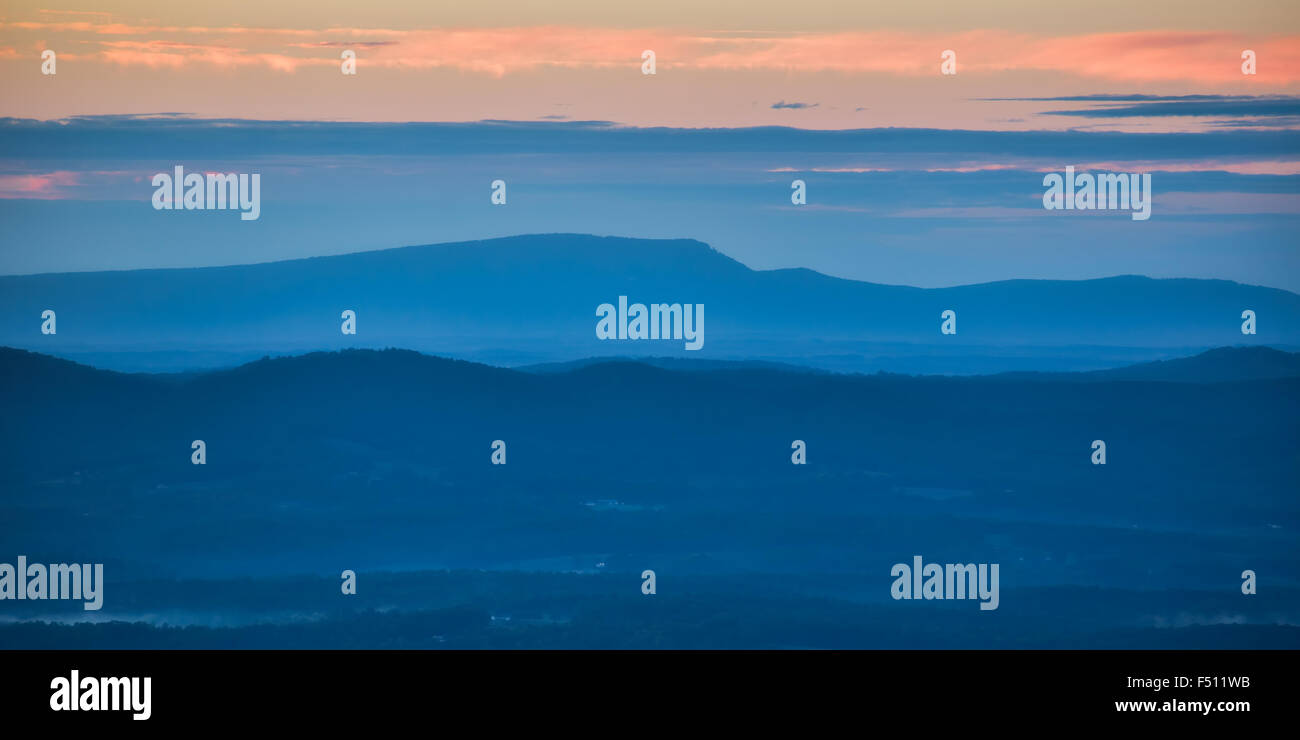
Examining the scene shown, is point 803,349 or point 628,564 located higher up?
point 803,349

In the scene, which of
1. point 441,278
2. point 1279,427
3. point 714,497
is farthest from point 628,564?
point 1279,427

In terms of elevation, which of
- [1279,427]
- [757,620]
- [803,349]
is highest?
[803,349]

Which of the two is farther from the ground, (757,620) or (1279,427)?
(1279,427)

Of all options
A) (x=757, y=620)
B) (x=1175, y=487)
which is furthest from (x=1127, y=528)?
(x=757, y=620)
